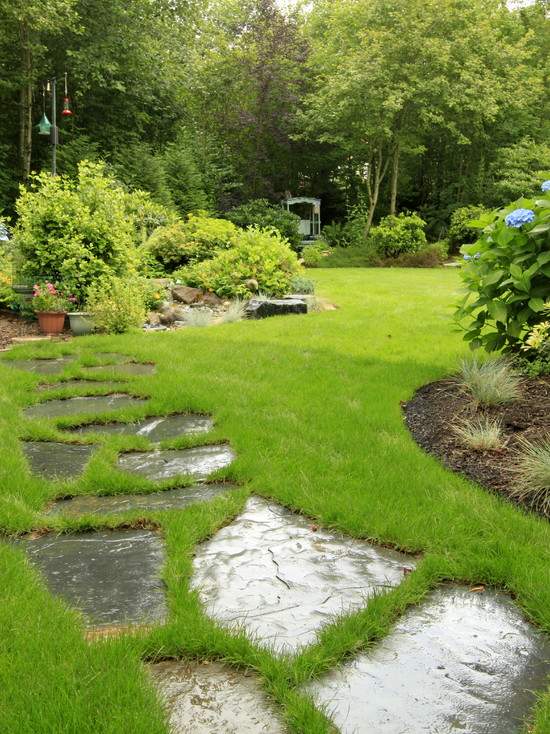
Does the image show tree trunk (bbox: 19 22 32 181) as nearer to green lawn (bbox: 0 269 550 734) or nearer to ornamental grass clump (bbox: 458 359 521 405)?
green lawn (bbox: 0 269 550 734)

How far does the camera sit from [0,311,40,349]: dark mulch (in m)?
7.28

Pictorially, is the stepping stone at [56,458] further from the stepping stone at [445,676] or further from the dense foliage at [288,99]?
the dense foliage at [288,99]

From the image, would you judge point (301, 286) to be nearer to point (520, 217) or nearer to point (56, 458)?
point (520, 217)

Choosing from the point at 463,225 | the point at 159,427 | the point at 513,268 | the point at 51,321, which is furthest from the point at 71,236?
the point at 463,225

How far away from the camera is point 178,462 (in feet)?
11.5

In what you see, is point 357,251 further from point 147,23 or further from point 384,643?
point 384,643

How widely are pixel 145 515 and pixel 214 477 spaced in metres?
0.53

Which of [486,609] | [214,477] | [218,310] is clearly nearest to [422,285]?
[218,310]

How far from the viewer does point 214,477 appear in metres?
3.27

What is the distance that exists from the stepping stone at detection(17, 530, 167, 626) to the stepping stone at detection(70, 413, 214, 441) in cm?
127

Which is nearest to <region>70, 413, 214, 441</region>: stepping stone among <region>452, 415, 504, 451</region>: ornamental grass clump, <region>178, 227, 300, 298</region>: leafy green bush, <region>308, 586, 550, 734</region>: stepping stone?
<region>452, 415, 504, 451</region>: ornamental grass clump

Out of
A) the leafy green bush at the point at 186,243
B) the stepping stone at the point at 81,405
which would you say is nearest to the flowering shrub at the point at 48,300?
the stepping stone at the point at 81,405

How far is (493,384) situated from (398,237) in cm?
1316

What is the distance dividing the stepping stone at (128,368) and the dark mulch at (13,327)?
72.7 inches
